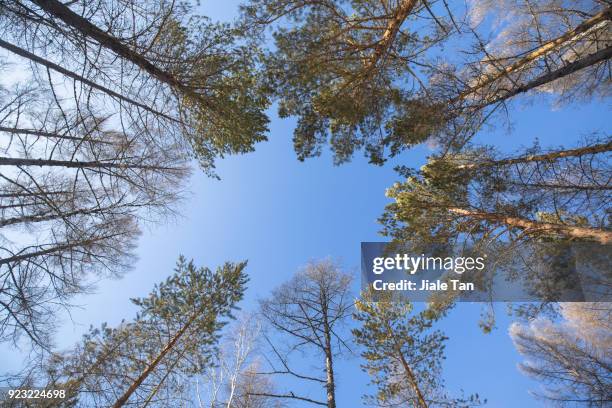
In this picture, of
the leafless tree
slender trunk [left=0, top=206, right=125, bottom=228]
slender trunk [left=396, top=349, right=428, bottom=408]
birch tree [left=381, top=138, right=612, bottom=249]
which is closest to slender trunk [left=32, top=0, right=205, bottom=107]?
slender trunk [left=0, top=206, right=125, bottom=228]

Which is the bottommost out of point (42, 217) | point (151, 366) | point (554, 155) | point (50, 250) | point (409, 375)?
point (409, 375)

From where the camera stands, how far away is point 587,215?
263 inches

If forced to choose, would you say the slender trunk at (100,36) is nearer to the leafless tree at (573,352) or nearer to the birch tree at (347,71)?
the birch tree at (347,71)

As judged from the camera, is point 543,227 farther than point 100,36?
Yes

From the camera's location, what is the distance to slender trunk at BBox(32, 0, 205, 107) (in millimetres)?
4102

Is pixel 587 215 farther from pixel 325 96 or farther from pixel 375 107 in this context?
pixel 325 96

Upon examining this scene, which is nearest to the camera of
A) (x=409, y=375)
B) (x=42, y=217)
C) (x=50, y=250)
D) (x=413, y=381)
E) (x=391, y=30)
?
(x=391, y=30)

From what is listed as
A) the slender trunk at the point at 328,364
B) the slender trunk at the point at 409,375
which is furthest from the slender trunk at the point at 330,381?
the slender trunk at the point at 409,375

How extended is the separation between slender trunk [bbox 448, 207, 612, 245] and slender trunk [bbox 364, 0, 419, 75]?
3883mm

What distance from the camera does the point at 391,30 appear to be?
610cm

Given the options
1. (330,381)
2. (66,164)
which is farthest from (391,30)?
(330,381)

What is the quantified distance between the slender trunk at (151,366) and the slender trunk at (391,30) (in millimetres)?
7772

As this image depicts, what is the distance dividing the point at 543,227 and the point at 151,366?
9006mm

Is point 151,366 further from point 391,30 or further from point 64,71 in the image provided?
point 391,30
